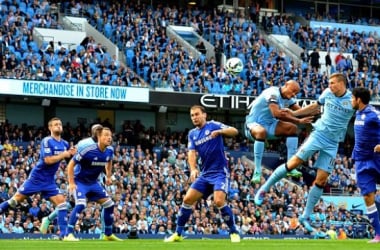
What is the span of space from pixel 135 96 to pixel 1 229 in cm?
1361

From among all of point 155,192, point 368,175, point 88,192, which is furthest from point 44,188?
point 155,192

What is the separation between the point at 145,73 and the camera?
45.2m

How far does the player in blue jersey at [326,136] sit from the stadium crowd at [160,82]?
13.0 meters

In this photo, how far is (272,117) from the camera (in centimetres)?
1948

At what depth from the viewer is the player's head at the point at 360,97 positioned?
18.3m

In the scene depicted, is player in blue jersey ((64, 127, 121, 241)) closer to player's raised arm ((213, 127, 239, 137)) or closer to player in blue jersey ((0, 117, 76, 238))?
player in blue jersey ((0, 117, 76, 238))

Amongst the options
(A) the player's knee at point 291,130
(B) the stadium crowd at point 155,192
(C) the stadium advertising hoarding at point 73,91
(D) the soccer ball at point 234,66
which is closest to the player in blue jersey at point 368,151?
(A) the player's knee at point 291,130

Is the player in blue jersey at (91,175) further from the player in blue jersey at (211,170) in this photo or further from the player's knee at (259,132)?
the player's knee at (259,132)

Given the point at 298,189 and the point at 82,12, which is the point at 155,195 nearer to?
the point at 298,189

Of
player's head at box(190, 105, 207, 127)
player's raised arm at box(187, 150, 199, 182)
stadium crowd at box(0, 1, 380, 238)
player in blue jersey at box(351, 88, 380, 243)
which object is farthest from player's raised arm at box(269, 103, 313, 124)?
stadium crowd at box(0, 1, 380, 238)

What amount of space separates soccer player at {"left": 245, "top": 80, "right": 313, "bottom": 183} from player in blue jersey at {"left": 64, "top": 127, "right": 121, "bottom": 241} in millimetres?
3694

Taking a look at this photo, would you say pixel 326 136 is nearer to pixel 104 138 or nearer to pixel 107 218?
pixel 104 138

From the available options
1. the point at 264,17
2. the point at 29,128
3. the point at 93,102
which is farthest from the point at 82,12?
the point at 264,17

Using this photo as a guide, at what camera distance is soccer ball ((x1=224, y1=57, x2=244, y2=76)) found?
4694 centimetres
